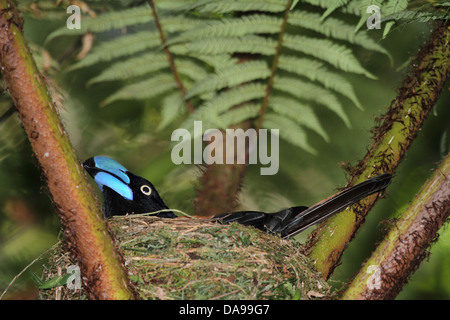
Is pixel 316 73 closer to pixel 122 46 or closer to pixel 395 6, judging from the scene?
pixel 395 6

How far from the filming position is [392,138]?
265 cm

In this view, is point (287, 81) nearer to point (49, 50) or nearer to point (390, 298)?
point (390, 298)

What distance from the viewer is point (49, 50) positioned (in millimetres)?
3941

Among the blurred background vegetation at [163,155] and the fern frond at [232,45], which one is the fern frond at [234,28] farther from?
the blurred background vegetation at [163,155]

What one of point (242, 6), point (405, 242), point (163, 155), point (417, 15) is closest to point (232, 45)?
point (242, 6)

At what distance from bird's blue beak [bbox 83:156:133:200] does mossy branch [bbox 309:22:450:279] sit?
1.14 metres

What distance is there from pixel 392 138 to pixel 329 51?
0.68 metres

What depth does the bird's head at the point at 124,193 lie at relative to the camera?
315 centimetres

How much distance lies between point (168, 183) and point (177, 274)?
1.65m

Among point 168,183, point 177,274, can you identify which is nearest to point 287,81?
point 168,183

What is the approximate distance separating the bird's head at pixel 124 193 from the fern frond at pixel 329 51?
3.86 ft

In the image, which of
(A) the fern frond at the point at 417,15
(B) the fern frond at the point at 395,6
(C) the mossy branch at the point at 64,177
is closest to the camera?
(C) the mossy branch at the point at 64,177

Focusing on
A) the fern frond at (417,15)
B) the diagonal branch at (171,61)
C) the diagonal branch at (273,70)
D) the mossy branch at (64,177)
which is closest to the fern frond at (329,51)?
the diagonal branch at (273,70)

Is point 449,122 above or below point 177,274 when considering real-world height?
above
